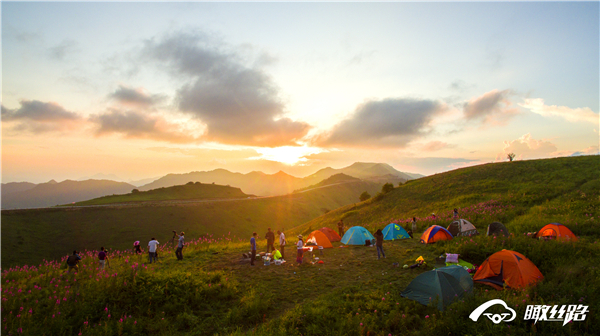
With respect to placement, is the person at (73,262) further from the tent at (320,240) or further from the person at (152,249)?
the tent at (320,240)

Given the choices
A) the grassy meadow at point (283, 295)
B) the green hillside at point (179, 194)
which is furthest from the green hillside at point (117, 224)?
the grassy meadow at point (283, 295)

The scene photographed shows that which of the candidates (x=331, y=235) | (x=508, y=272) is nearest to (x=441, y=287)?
(x=508, y=272)

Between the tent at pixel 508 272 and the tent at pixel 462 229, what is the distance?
1068 cm

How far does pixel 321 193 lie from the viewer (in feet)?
452

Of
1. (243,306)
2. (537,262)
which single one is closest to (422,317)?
(243,306)

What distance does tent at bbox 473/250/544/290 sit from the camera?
11.2 m

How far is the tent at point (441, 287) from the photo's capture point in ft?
33.7

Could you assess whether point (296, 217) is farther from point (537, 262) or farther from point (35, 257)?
point (537, 262)

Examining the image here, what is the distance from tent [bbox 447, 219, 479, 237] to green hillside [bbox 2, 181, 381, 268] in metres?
60.4

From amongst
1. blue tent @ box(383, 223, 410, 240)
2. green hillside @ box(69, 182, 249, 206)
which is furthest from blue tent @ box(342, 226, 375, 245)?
green hillside @ box(69, 182, 249, 206)

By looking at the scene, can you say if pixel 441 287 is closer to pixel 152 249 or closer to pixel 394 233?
pixel 394 233

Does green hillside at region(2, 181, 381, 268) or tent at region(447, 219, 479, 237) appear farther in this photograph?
green hillside at region(2, 181, 381, 268)

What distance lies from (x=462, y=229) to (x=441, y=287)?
47.9ft

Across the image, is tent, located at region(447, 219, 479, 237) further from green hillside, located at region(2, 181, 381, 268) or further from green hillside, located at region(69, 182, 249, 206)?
green hillside, located at region(69, 182, 249, 206)
